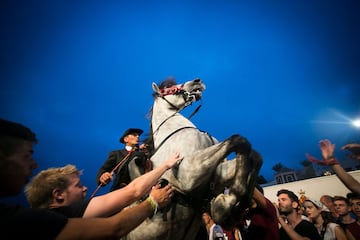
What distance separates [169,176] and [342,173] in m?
2.24

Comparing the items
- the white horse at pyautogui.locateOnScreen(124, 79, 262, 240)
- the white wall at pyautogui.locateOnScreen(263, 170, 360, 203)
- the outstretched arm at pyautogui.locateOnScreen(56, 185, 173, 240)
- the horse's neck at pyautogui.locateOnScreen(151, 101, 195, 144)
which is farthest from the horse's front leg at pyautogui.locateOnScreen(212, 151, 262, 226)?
the white wall at pyautogui.locateOnScreen(263, 170, 360, 203)

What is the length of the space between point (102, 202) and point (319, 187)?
14484 mm

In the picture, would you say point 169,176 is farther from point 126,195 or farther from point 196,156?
point 126,195

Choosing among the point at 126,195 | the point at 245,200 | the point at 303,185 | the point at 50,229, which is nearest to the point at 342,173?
the point at 245,200

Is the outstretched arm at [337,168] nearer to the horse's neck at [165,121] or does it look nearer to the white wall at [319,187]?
the horse's neck at [165,121]

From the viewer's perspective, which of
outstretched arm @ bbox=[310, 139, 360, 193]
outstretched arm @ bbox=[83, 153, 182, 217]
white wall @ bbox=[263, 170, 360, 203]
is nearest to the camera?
outstretched arm @ bbox=[83, 153, 182, 217]

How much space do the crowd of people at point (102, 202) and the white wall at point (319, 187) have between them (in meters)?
9.12

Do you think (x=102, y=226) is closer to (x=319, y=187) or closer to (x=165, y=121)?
(x=165, y=121)

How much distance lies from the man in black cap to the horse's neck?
46 centimetres

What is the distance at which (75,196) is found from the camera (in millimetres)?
2619

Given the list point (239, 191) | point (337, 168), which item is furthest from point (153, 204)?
point (337, 168)

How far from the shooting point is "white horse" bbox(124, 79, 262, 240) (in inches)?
109

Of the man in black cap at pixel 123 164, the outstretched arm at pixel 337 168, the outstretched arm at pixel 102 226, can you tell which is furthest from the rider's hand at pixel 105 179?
the outstretched arm at pixel 337 168

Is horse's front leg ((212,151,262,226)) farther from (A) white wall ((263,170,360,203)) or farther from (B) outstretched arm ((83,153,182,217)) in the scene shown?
(A) white wall ((263,170,360,203))
